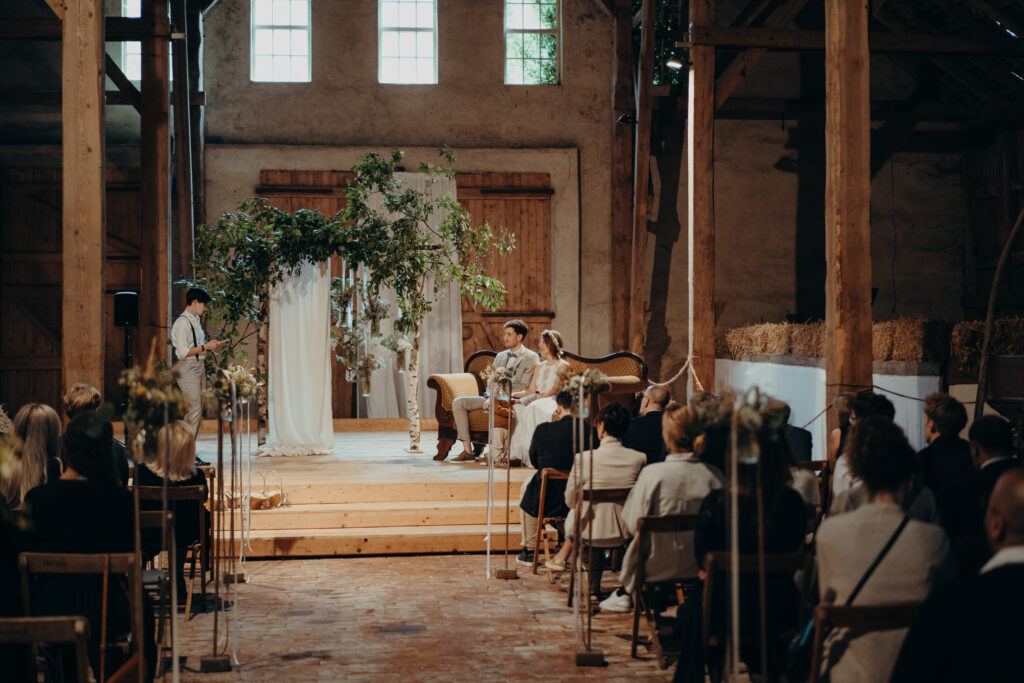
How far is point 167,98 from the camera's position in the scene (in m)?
9.65

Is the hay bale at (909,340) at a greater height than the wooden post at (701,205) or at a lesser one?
lesser

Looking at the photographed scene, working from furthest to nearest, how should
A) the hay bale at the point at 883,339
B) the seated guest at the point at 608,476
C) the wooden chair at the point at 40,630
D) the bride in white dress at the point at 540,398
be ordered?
the bride in white dress at the point at 540,398
the hay bale at the point at 883,339
the seated guest at the point at 608,476
the wooden chair at the point at 40,630

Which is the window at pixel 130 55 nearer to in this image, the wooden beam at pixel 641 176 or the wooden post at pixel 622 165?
the wooden post at pixel 622 165

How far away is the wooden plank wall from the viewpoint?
1181 centimetres

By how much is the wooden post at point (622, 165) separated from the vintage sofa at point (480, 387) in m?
2.30

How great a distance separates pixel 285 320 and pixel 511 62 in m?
5.52

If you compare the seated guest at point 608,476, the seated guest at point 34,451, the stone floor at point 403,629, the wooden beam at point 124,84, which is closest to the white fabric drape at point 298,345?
the stone floor at point 403,629

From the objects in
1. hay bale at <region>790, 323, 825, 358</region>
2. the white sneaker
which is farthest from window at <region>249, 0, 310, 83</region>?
the white sneaker

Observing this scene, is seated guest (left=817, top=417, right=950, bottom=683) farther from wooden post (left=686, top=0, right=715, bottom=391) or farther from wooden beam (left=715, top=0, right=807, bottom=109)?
wooden beam (left=715, top=0, right=807, bottom=109)

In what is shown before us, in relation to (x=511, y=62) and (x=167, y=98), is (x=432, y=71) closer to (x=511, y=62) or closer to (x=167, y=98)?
(x=511, y=62)

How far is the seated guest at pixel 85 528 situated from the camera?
315 cm

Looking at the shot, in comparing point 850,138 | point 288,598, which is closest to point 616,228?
point 850,138

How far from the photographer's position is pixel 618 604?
496 cm

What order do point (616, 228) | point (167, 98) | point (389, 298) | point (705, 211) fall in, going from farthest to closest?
point (616, 228) → point (389, 298) → point (167, 98) → point (705, 211)
